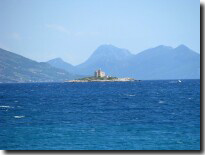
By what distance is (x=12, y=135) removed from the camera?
18.0 m

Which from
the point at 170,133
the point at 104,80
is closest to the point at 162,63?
the point at 170,133

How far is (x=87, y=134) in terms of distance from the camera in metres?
18.4

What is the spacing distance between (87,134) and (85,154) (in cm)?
544

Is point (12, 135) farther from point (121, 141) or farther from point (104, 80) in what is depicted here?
point (104, 80)

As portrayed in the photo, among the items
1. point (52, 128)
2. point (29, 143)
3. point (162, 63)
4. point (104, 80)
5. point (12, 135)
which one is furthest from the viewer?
point (104, 80)

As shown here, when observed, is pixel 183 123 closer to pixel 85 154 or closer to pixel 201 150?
pixel 201 150

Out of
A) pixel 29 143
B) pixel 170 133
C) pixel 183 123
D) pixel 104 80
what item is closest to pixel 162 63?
pixel 183 123

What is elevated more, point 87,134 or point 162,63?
point 162,63

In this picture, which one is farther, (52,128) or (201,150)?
(52,128)

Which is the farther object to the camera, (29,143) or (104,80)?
(104,80)

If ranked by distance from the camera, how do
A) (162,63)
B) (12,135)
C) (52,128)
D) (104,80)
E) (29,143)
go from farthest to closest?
(104,80)
(162,63)
(52,128)
(12,135)
(29,143)

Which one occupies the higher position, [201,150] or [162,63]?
[162,63]

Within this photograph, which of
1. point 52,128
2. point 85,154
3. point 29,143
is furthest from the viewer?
point 52,128

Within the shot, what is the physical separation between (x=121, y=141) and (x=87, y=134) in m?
2.44
